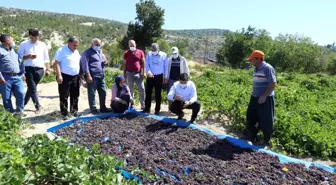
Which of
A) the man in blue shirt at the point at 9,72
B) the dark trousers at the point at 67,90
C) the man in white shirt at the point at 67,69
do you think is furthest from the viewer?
the dark trousers at the point at 67,90

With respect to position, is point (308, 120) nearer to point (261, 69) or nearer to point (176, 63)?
point (261, 69)

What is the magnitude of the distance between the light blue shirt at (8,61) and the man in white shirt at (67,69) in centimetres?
74

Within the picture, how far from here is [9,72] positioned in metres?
5.73

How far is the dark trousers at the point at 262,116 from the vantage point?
5.43 m

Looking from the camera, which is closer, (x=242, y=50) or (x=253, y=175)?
(x=253, y=175)

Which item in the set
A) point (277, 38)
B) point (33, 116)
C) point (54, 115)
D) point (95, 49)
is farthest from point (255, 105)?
Result: point (277, 38)

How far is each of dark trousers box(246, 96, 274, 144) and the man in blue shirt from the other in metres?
4.26

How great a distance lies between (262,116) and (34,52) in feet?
15.4

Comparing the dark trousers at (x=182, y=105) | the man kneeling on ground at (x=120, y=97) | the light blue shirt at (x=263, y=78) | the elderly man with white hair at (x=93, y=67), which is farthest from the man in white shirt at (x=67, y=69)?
the light blue shirt at (x=263, y=78)

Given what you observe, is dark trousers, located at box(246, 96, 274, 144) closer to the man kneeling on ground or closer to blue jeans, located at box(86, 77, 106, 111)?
the man kneeling on ground

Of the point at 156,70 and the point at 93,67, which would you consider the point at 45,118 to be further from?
the point at 156,70

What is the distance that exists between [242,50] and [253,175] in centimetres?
3679

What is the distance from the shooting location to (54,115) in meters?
6.53

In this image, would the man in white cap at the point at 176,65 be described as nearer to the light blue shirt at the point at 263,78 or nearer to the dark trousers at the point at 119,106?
the dark trousers at the point at 119,106
